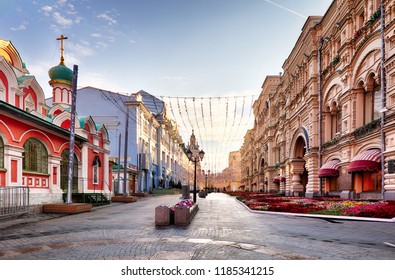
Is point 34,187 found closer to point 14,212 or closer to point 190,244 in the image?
point 14,212

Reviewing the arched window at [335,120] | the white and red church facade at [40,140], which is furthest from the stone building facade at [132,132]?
the arched window at [335,120]

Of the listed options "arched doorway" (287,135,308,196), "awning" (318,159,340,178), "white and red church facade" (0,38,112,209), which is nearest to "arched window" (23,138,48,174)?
"white and red church facade" (0,38,112,209)

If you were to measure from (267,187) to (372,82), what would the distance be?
132ft

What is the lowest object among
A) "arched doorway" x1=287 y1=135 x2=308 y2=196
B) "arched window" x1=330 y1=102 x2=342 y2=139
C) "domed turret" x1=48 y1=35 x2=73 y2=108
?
"arched doorway" x1=287 y1=135 x2=308 y2=196

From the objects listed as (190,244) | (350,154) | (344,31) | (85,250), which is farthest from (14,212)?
(344,31)

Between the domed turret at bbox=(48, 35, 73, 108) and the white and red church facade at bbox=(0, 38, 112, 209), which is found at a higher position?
the domed turret at bbox=(48, 35, 73, 108)

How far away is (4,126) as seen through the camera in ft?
47.4

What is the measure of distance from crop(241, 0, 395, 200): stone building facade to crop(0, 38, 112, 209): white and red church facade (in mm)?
19458

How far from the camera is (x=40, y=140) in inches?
693

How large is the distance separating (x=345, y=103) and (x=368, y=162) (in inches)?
275

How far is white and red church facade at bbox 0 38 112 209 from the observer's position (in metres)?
14.9

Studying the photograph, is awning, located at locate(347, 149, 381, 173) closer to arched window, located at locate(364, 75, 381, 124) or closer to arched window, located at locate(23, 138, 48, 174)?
arched window, located at locate(364, 75, 381, 124)

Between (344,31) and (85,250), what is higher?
(344,31)

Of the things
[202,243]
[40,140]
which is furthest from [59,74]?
[202,243]
